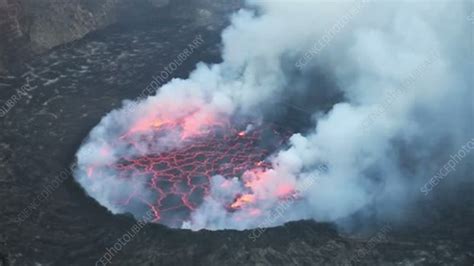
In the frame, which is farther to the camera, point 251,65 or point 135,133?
point 251,65

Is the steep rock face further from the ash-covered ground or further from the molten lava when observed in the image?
the molten lava

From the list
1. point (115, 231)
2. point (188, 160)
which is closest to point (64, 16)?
point (188, 160)

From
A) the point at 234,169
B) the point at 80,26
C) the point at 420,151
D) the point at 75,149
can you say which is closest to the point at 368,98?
the point at 420,151

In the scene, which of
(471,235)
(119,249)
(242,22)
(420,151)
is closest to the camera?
(119,249)

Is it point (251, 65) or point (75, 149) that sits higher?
point (251, 65)

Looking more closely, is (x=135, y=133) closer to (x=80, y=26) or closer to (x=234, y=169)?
(x=234, y=169)

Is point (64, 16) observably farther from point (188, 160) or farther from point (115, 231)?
point (115, 231)

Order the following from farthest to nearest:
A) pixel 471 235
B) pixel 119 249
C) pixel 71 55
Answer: pixel 71 55
pixel 471 235
pixel 119 249

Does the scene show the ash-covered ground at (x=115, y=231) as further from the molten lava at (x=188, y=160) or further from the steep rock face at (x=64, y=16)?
the steep rock face at (x=64, y=16)

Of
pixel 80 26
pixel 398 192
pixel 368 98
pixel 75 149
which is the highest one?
pixel 80 26
